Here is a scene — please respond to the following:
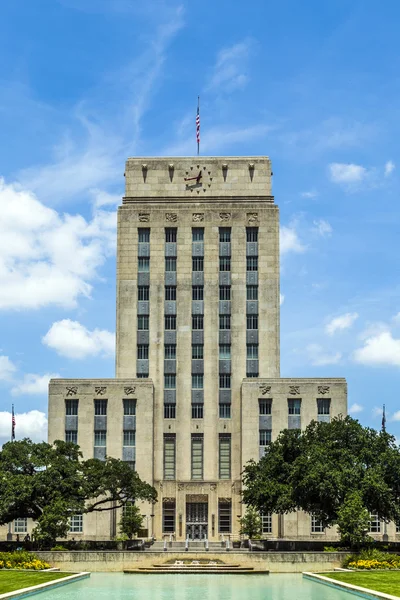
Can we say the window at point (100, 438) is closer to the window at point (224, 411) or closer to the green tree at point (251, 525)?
the window at point (224, 411)

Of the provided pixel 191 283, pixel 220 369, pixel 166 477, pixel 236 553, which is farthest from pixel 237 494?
pixel 236 553

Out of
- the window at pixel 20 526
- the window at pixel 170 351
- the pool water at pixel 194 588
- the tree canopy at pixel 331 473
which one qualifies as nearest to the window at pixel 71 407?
the window at pixel 170 351

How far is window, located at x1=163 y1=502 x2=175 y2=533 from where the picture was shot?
94.4 meters

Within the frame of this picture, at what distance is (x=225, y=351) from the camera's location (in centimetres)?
10038

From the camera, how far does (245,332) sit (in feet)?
331

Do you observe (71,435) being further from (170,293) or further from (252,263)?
(252,263)

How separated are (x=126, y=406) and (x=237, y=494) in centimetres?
1522

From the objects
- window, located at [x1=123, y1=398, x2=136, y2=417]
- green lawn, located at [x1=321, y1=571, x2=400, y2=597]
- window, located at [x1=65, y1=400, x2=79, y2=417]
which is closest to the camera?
green lawn, located at [x1=321, y1=571, x2=400, y2=597]

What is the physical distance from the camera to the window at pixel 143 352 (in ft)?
330

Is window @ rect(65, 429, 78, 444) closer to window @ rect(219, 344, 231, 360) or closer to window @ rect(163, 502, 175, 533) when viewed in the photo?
window @ rect(163, 502, 175, 533)

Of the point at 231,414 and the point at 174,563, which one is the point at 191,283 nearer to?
the point at 231,414

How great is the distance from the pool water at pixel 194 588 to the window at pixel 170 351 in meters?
48.6

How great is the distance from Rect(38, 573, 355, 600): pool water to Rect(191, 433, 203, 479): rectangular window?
4400 cm

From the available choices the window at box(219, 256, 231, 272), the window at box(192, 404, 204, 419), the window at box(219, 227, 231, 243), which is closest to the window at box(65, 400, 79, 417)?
the window at box(192, 404, 204, 419)
